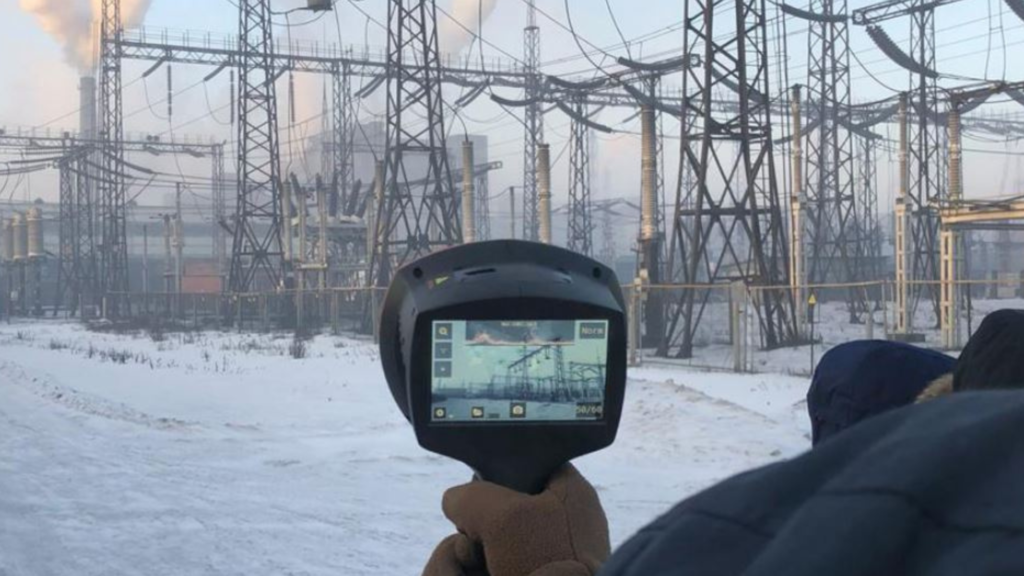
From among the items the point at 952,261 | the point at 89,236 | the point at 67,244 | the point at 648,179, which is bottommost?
the point at 952,261

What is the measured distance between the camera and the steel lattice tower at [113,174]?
4688cm

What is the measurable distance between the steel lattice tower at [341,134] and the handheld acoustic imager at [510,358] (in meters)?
47.7

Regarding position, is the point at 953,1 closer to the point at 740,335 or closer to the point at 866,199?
the point at 866,199

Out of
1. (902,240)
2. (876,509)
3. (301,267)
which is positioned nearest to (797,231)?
(902,240)

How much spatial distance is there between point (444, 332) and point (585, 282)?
0.32 m

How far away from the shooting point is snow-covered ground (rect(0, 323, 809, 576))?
24.0 ft

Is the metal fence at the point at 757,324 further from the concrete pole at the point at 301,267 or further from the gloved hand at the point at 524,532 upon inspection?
the gloved hand at the point at 524,532

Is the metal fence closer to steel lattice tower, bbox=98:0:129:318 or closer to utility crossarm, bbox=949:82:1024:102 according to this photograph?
utility crossarm, bbox=949:82:1024:102

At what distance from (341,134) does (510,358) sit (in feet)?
171

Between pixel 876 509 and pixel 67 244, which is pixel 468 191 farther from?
pixel 67 244

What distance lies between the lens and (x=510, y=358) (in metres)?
2.45

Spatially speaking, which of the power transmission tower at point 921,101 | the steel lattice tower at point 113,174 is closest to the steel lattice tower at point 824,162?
the power transmission tower at point 921,101

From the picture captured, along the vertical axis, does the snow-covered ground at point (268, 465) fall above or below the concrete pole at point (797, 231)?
below

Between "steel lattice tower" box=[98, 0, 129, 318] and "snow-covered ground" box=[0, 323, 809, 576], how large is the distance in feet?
95.8
